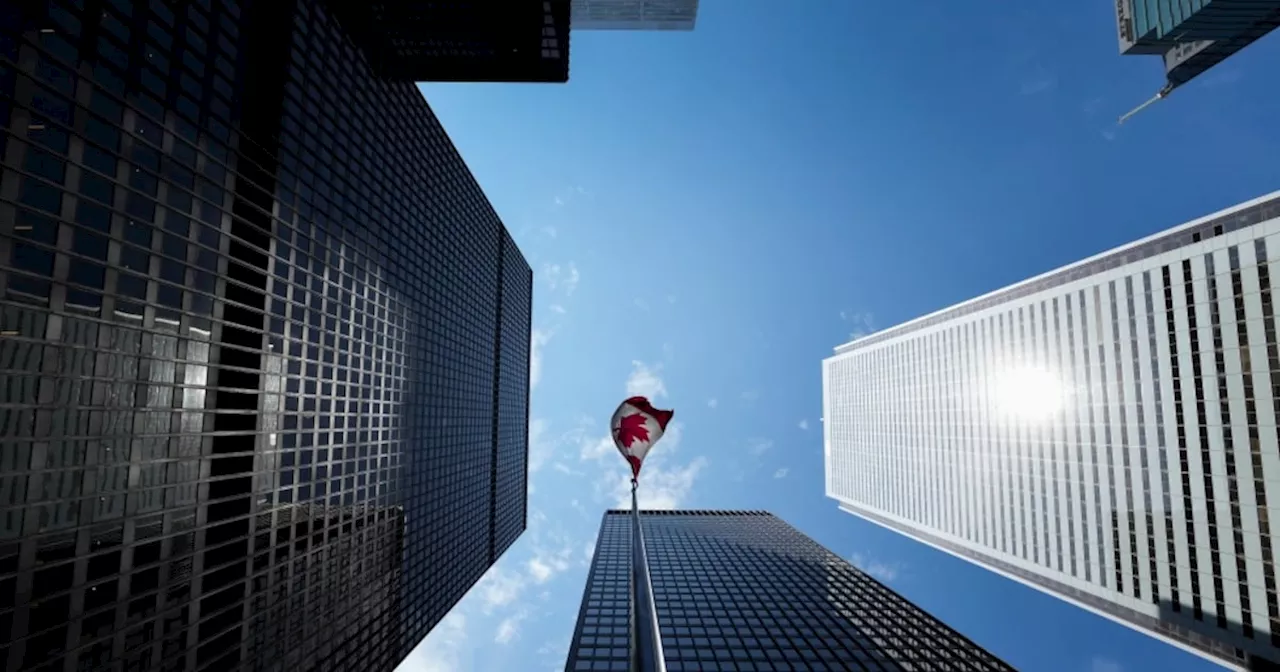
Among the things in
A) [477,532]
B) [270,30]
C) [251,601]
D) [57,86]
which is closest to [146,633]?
[251,601]

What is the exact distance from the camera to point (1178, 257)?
264 feet

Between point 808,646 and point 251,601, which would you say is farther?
point 808,646

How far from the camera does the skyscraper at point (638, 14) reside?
443 feet

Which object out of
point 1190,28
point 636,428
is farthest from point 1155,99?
point 636,428

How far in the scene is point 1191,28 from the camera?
→ 8506cm

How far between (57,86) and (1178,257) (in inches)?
4229

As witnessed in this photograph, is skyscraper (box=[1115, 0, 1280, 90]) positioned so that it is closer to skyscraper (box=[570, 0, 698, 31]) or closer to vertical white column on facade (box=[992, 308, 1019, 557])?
vertical white column on facade (box=[992, 308, 1019, 557])

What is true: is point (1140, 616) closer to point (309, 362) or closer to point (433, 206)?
point (309, 362)

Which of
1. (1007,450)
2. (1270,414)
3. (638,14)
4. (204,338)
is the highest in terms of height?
(638,14)

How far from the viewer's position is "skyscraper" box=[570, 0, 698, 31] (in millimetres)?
135125

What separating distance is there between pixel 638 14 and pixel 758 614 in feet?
401

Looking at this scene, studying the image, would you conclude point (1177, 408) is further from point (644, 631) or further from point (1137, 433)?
point (644, 631)

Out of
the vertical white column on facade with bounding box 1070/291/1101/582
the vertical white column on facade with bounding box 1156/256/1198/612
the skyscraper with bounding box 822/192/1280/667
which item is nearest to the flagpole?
the skyscraper with bounding box 822/192/1280/667

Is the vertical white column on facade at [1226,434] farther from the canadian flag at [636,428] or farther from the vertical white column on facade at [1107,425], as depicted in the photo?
the canadian flag at [636,428]
